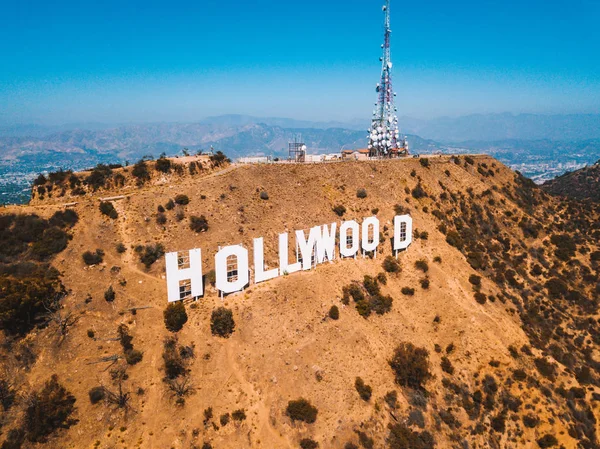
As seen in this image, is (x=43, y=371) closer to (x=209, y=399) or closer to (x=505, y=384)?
(x=209, y=399)

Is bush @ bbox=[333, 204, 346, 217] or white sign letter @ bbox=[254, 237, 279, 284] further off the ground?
bush @ bbox=[333, 204, 346, 217]

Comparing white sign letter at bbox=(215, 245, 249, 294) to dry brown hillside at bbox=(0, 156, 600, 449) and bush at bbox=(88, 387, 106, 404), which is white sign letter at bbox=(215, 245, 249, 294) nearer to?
dry brown hillside at bbox=(0, 156, 600, 449)

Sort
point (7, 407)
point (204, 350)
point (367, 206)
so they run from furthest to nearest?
point (367, 206)
point (204, 350)
point (7, 407)

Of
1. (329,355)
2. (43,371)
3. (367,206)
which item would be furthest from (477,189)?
(43,371)

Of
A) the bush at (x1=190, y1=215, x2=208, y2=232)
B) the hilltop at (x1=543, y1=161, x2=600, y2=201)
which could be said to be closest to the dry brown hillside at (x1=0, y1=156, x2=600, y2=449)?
the bush at (x1=190, y1=215, x2=208, y2=232)

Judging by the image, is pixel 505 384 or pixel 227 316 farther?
pixel 505 384

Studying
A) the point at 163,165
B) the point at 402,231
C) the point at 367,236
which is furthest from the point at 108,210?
the point at 402,231

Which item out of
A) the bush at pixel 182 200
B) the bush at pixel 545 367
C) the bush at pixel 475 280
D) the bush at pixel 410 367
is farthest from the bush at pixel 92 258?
the bush at pixel 545 367
